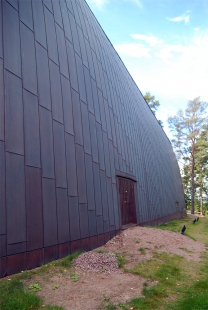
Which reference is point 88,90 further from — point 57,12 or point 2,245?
point 2,245

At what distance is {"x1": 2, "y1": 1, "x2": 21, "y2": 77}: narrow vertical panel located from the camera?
669 centimetres

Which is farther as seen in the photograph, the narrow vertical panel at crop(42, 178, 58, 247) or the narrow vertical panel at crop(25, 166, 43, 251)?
the narrow vertical panel at crop(42, 178, 58, 247)

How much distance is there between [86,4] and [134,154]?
8819mm

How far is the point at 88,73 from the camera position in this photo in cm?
1221

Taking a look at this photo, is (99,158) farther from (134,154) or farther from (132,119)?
(132,119)

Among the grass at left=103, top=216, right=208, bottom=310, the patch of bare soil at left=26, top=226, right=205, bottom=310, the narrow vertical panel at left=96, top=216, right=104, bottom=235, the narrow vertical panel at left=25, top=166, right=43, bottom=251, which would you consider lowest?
the grass at left=103, top=216, right=208, bottom=310

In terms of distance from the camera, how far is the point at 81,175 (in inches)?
380

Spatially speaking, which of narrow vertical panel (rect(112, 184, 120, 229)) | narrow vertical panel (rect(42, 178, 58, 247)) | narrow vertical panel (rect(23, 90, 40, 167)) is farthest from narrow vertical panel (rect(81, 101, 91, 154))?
narrow vertical panel (rect(23, 90, 40, 167))

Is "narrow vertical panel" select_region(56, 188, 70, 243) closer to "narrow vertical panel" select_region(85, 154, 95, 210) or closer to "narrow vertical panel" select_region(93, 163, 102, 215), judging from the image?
"narrow vertical panel" select_region(85, 154, 95, 210)

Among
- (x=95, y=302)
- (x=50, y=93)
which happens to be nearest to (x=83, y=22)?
(x=50, y=93)

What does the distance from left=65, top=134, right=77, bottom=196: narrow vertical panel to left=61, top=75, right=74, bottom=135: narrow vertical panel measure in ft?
1.02

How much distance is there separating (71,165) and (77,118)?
1.93 meters

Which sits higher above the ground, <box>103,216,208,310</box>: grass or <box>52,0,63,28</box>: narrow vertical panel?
<box>52,0,63,28</box>: narrow vertical panel

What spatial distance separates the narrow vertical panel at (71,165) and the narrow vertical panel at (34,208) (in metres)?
1.72
